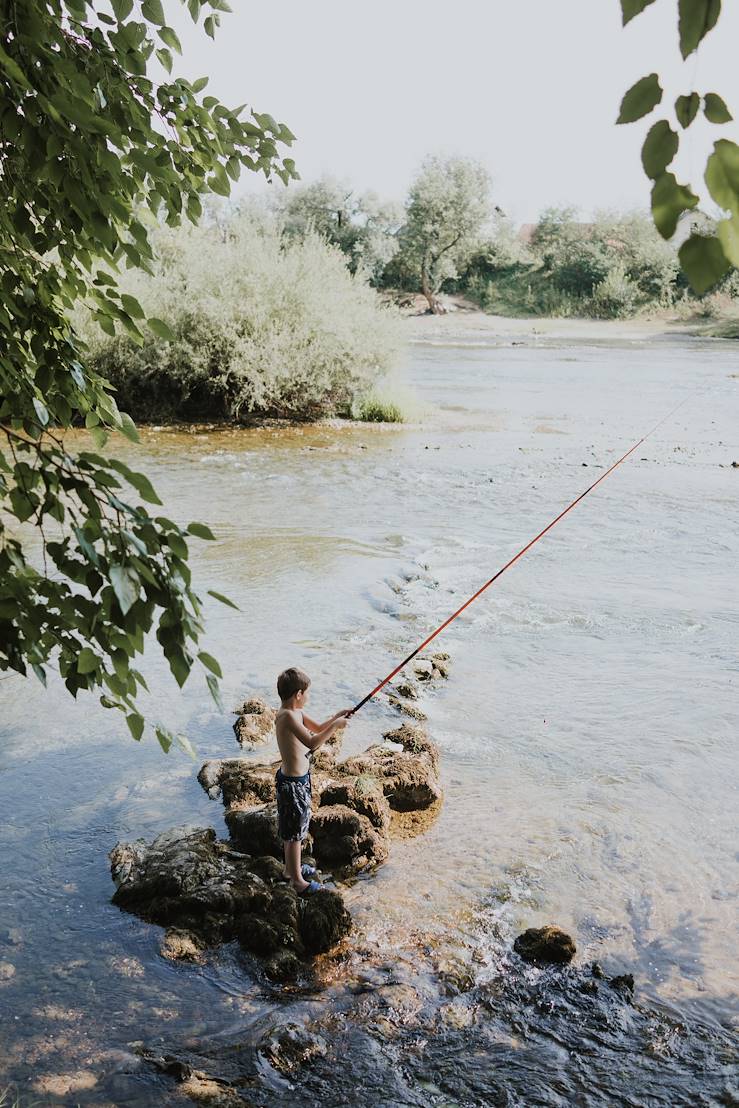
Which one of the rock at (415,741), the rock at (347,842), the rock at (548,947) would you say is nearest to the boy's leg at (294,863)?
the rock at (347,842)

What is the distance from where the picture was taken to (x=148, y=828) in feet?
18.7

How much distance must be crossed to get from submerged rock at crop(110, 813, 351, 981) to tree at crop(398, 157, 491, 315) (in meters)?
60.1

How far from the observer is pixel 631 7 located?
5.13ft

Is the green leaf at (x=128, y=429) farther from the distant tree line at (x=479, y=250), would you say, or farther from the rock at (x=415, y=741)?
the distant tree line at (x=479, y=250)

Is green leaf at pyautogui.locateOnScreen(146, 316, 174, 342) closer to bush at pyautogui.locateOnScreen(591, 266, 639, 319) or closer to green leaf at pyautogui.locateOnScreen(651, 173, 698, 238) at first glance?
green leaf at pyautogui.locateOnScreen(651, 173, 698, 238)

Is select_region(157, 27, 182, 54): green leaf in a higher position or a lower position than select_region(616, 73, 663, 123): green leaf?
higher

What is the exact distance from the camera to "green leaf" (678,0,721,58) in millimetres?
1512

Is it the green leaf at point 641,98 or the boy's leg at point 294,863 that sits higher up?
the green leaf at point 641,98

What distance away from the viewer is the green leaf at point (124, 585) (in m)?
2.24

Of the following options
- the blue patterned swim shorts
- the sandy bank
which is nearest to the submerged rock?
the blue patterned swim shorts

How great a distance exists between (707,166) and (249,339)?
19.4 metres

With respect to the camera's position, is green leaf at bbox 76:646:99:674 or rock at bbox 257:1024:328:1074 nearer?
green leaf at bbox 76:646:99:674

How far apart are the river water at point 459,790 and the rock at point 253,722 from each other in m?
0.14

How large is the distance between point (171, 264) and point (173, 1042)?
2025cm
